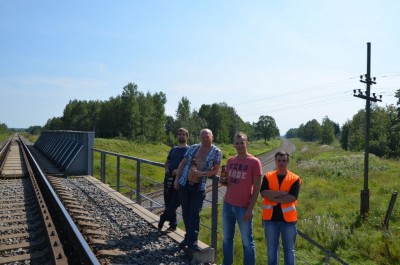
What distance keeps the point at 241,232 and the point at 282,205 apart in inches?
24.8

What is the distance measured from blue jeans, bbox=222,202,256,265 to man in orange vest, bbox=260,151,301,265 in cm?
23

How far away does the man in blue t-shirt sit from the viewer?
5921 mm

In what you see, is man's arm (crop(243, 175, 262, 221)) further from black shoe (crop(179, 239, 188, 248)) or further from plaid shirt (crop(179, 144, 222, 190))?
black shoe (crop(179, 239, 188, 248))

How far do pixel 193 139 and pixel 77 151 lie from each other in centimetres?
7321

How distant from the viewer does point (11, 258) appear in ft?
Answer: 15.4

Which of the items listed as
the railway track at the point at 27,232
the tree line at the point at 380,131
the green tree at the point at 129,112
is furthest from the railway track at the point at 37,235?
the green tree at the point at 129,112

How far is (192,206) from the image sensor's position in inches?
204

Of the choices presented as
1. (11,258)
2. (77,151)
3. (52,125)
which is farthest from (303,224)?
(52,125)

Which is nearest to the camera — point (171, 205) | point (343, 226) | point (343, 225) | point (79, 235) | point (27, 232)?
point (79, 235)

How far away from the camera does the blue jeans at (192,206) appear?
514 cm

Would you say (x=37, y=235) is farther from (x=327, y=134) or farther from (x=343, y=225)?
(x=327, y=134)

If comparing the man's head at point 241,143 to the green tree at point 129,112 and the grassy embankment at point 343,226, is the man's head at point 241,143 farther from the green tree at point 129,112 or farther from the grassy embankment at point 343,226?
the green tree at point 129,112

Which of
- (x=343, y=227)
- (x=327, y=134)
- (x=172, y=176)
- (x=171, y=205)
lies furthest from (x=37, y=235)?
(x=327, y=134)

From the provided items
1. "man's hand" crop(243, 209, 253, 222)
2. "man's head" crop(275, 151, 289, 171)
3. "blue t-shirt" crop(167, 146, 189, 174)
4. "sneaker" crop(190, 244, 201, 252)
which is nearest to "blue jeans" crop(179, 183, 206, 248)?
"sneaker" crop(190, 244, 201, 252)
